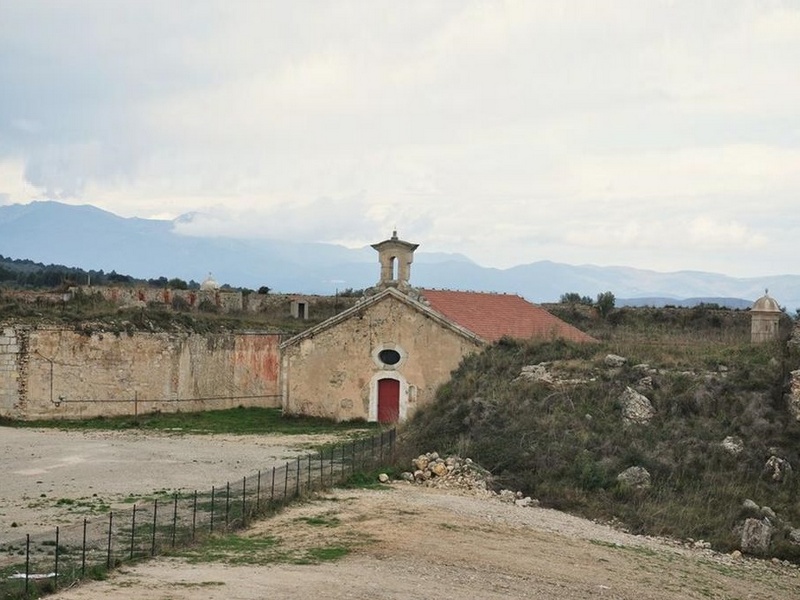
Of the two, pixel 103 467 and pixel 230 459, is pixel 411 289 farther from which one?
pixel 103 467

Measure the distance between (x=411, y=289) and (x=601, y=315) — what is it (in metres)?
22.7

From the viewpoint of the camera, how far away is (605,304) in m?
58.6

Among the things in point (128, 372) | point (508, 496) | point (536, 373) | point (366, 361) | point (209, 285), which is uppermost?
point (209, 285)

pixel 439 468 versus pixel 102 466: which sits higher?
pixel 439 468

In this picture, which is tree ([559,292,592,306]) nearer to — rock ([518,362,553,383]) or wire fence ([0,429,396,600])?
rock ([518,362,553,383])

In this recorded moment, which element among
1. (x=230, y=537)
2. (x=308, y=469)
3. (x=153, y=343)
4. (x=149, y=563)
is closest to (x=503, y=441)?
(x=308, y=469)

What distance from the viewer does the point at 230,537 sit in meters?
17.0

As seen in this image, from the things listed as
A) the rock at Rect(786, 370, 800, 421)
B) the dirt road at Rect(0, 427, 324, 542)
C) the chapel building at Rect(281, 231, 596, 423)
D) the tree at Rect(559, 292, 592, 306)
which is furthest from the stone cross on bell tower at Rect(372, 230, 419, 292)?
the tree at Rect(559, 292, 592, 306)

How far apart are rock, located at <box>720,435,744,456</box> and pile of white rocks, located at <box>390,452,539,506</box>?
4609 mm

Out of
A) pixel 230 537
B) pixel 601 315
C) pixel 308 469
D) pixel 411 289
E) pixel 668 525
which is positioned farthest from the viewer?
pixel 601 315

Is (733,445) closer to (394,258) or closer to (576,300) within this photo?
(394,258)

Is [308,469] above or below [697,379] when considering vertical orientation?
below

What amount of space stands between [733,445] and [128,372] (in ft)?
73.5

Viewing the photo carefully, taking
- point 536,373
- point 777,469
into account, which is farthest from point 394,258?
point 777,469
